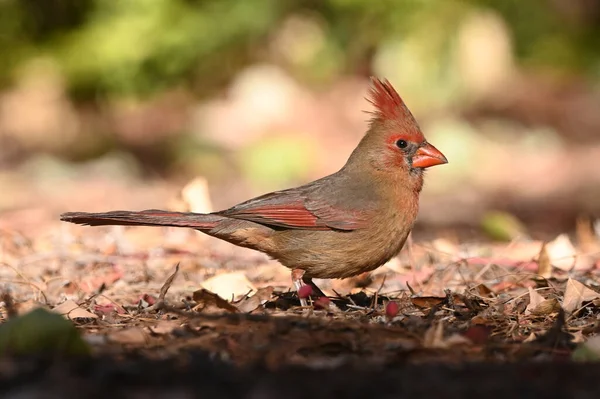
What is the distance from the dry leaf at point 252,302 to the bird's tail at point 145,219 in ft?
2.01

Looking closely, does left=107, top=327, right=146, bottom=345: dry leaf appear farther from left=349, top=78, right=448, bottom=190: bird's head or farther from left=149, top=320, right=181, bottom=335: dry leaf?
left=349, top=78, right=448, bottom=190: bird's head

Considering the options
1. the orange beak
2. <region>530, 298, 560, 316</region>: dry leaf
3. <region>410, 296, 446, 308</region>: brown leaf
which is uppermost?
the orange beak

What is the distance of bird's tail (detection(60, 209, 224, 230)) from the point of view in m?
3.70

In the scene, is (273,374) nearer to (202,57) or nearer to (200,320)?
(200,320)

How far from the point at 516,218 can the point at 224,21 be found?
158 inches

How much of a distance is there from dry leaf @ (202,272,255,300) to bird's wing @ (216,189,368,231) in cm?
41

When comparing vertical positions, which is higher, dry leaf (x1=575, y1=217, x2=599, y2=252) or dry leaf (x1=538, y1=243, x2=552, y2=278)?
dry leaf (x1=575, y1=217, x2=599, y2=252)

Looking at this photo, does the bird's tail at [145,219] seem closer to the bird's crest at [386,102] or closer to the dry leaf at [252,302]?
the dry leaf at [252,302]

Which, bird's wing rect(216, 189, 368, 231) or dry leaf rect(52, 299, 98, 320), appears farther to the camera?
bird's wing rect(216, 189, 368, 231)

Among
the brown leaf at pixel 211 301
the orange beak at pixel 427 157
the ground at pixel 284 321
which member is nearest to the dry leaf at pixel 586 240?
the ground at pixel 284 321

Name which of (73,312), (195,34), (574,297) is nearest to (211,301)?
(73,312)

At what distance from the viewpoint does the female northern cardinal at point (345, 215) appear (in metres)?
4.03

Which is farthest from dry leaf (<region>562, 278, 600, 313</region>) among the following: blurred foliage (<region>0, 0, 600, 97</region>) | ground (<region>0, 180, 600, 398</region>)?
blurred foliage (<region>0, 0, 600, 97</region>)

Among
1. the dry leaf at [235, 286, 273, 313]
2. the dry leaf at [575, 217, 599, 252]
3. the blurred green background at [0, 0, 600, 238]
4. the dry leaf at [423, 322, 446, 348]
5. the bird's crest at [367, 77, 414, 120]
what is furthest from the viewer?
the blurred green background at [0, 0, 600, 238]
